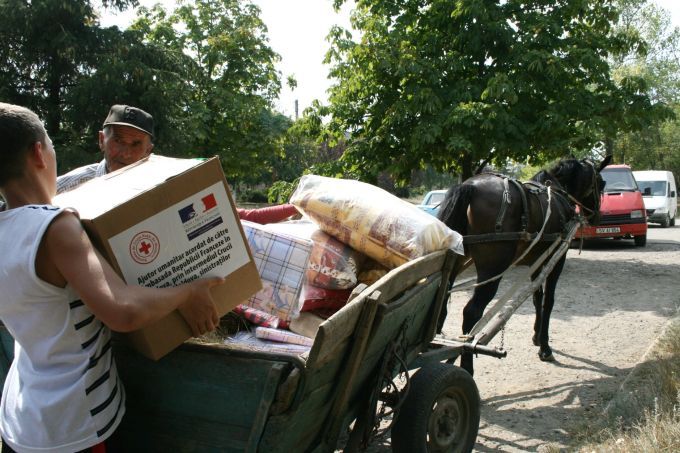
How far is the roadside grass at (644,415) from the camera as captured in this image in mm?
2908

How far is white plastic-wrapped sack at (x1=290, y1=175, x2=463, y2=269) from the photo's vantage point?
2762 mm

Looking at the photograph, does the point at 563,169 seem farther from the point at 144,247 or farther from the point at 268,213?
the point at 144,247

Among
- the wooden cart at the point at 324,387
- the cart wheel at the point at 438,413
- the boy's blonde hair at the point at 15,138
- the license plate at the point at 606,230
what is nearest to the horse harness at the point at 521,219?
the wooden cart at the point at 324,387

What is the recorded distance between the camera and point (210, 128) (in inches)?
579

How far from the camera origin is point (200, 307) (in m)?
1.74

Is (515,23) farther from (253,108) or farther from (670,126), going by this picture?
(670,126)

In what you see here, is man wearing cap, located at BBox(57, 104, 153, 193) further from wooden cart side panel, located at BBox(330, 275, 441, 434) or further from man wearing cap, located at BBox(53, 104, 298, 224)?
wooden cart side panel, located at BBox(330, 275, 441, 434)

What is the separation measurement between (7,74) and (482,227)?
10.7m

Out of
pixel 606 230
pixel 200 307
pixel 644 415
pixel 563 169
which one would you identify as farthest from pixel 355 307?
pixel 606 230

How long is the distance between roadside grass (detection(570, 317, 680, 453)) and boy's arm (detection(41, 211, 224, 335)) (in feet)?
8.35

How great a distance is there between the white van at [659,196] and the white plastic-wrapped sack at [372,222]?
2011 centimetres

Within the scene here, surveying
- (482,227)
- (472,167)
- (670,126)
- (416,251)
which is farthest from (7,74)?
(670,126)

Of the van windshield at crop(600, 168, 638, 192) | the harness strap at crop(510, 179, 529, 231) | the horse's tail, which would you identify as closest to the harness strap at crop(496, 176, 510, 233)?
the harness strap at crop(510, 179, 529, 231)

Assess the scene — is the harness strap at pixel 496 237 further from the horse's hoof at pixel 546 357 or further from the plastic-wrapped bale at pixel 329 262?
the plastic-wrapped bale at pixel 329 262
